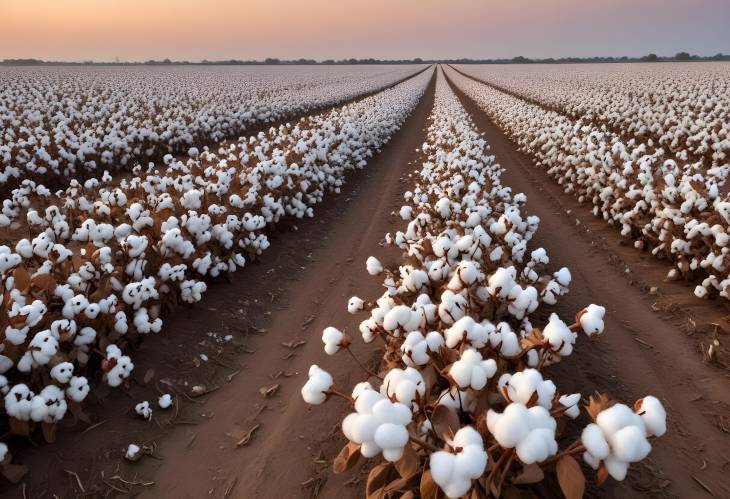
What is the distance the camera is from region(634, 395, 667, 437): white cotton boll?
72.9 inches

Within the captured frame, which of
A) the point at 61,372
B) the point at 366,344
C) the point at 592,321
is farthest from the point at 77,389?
the point at 592,321

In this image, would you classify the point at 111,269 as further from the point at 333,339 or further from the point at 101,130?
the point at 101,130

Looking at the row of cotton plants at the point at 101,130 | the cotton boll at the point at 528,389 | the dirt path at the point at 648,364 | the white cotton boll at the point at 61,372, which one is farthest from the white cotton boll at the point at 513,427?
the row of cotton plants at the point at 101,130

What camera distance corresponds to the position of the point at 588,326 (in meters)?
2.47

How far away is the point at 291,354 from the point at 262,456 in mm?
1489

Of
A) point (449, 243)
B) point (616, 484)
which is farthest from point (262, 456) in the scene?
point (616, 484)

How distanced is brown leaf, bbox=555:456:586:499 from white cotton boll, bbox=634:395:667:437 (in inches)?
13.1

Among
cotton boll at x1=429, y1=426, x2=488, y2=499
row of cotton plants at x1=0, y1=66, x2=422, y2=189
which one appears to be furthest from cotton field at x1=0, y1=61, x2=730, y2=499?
row of cotton plants at x1=0, y1=66, x2=422, y2=189

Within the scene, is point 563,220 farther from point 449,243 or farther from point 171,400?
point 171,400

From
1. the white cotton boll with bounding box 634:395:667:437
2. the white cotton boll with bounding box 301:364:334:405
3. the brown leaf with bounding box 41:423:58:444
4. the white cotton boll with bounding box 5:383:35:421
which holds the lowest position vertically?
the brown leaf with bounding box 41:423:58:444

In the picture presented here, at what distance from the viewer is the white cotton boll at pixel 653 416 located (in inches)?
72.9

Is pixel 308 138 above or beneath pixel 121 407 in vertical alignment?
above

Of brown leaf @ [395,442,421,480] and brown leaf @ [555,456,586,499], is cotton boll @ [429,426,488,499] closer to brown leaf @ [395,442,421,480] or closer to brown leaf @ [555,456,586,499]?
brown leaf @ [395,442,421,480]

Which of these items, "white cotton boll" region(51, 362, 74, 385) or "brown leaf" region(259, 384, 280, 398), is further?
"brown leaf" region(259, 384, 280, 398)
